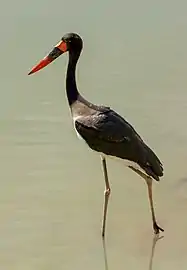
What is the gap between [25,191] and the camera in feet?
20.2

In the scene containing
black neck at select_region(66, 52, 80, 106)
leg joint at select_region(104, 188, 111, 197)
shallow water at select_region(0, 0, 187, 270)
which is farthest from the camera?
black neck at select_region(66, 52, 80, 106)

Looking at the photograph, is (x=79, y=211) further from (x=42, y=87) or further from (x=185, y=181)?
(x=42, y=87)

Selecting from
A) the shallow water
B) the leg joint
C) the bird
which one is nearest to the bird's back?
the bird

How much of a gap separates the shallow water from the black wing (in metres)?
0.46

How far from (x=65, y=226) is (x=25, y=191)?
22.7 inches

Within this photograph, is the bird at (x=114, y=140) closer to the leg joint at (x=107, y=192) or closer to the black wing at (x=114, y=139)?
the black wing at (x=114, y=139)

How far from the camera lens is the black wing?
551 cm

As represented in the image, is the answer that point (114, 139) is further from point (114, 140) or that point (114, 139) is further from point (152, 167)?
point (152, 167)

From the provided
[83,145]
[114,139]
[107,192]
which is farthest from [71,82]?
[83,145]

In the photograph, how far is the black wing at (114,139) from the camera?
551 centimetres

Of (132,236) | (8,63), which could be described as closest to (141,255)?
(132,236)

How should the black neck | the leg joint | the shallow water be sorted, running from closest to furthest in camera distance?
the shallow water < the leg joint < the black neck

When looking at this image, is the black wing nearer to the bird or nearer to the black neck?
the bird

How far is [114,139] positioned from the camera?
552 cm
